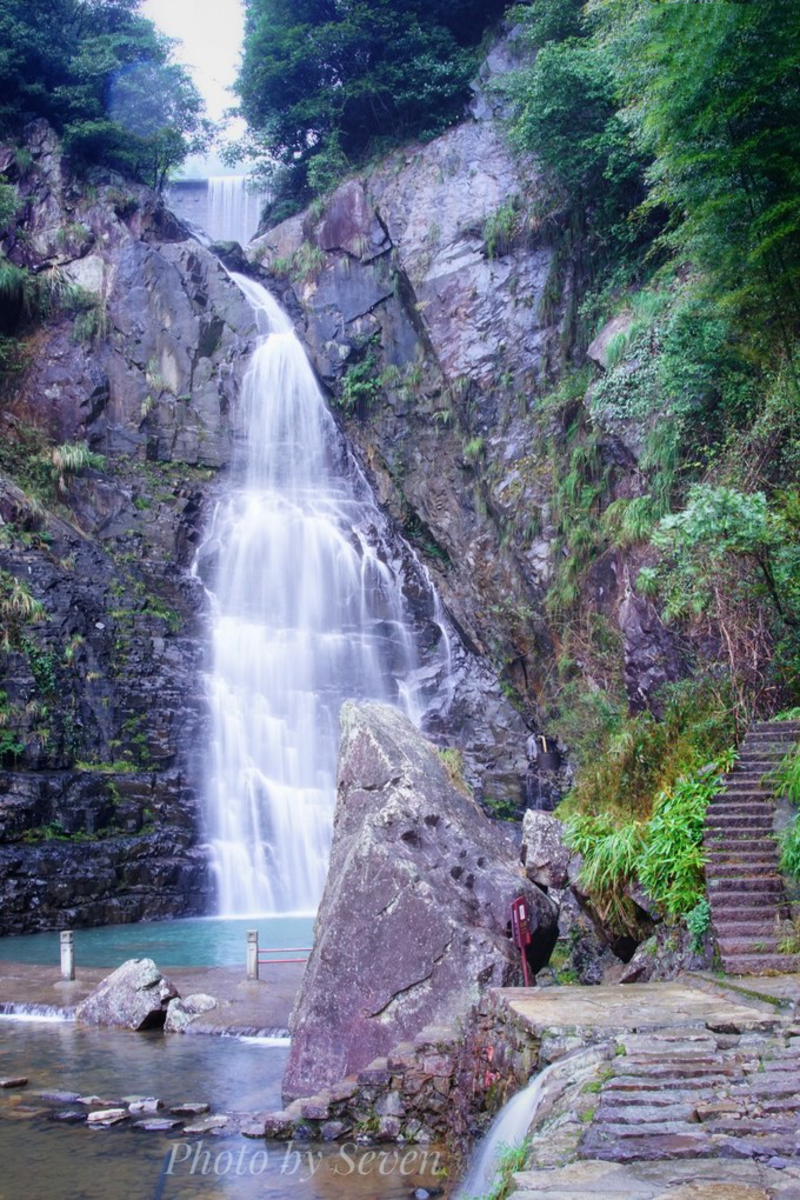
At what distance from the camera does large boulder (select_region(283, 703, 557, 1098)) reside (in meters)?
8.01

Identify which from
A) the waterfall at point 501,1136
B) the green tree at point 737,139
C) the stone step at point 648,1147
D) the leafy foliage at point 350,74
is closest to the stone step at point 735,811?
the waterfall at point 501,1136

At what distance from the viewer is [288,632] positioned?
25000 mm

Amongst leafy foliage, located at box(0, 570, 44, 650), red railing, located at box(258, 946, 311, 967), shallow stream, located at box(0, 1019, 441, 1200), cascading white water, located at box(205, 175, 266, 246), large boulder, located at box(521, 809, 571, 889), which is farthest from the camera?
cascading white water, located at box(205, 175, 266, 246)

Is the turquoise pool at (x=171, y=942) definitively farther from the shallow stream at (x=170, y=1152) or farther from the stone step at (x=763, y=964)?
the stone step at (x=763, y=964)

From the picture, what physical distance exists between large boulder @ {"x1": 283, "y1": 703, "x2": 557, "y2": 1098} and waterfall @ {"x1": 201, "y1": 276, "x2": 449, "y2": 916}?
1099 cm

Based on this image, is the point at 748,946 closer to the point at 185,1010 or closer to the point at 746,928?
the point at 746,928

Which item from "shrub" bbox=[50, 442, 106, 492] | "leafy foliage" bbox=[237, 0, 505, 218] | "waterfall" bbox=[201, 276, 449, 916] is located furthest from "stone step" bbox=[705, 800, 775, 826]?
"leafy foliage" bbox=[237, 0, 505, 218]

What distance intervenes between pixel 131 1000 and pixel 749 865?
6945 mm

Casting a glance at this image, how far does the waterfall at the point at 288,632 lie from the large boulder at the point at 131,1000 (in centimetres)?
814

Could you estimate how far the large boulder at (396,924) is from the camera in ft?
26.3

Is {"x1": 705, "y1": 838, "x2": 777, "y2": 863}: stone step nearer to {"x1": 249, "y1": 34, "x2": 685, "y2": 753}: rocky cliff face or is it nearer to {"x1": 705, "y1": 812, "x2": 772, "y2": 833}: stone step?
{"x1": 705, "y1": 812, "x2": 772, "y2": 833}: stone step

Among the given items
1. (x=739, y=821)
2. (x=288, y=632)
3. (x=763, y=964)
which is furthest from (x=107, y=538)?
(x=763, y=964)

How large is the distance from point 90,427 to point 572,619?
49.5ft

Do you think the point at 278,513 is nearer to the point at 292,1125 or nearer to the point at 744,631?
the point at 744,631
